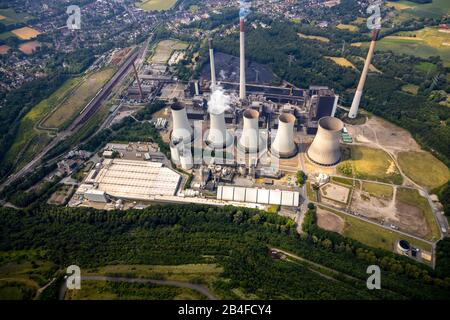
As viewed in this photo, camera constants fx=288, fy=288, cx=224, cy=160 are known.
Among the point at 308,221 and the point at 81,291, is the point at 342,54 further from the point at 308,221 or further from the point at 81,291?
the point at 81,291

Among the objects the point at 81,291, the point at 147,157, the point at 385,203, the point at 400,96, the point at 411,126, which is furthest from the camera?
the point at 400,96

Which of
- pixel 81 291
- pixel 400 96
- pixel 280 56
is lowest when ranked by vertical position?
pixel 81 291

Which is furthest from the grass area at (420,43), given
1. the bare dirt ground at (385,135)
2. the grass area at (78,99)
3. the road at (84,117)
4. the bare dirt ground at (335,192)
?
the grass area at (78,99)

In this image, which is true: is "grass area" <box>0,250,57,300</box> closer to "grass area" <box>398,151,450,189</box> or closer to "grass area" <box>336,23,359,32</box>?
"grass area" <box>398,151,450,189</box>

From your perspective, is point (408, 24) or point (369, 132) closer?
point (369, 132)

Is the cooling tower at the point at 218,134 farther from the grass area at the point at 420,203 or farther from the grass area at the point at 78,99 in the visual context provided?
the grass area at the point at 78,99

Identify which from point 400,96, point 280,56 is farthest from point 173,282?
point 280,56
